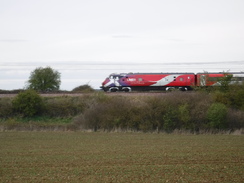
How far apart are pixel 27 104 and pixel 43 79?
1154 inches

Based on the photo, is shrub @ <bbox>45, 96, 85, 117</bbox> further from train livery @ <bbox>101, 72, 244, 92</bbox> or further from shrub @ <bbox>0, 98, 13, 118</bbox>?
train livery @ <bbox>101, 72, 244, 92</bbox>

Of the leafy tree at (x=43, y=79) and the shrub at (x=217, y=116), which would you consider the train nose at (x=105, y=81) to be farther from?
the leafy tree at (x=43, y=79)

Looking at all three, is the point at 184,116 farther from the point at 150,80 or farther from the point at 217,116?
the point at 150,80

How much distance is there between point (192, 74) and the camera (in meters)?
54.7

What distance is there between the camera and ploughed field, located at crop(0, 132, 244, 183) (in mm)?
15855

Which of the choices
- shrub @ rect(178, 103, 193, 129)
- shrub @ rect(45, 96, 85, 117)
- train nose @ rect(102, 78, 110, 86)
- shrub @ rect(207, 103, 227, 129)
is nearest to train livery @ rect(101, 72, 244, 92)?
train nose @ rect(102, 78, 110, 86)

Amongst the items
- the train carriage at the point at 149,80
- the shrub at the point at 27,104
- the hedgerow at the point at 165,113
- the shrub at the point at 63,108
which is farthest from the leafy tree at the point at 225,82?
the shrub at the point at 27,104

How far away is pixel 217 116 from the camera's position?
38906mm

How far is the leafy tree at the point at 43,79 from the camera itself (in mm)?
73688

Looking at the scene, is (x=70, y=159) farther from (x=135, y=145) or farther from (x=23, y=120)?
(x=23, y=120)

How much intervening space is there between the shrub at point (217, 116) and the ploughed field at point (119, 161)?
12.2 metres

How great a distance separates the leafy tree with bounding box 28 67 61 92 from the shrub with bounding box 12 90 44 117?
89.8ft

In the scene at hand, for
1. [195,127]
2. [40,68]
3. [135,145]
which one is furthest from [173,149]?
[40,68]

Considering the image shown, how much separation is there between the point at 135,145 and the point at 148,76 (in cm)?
2872
